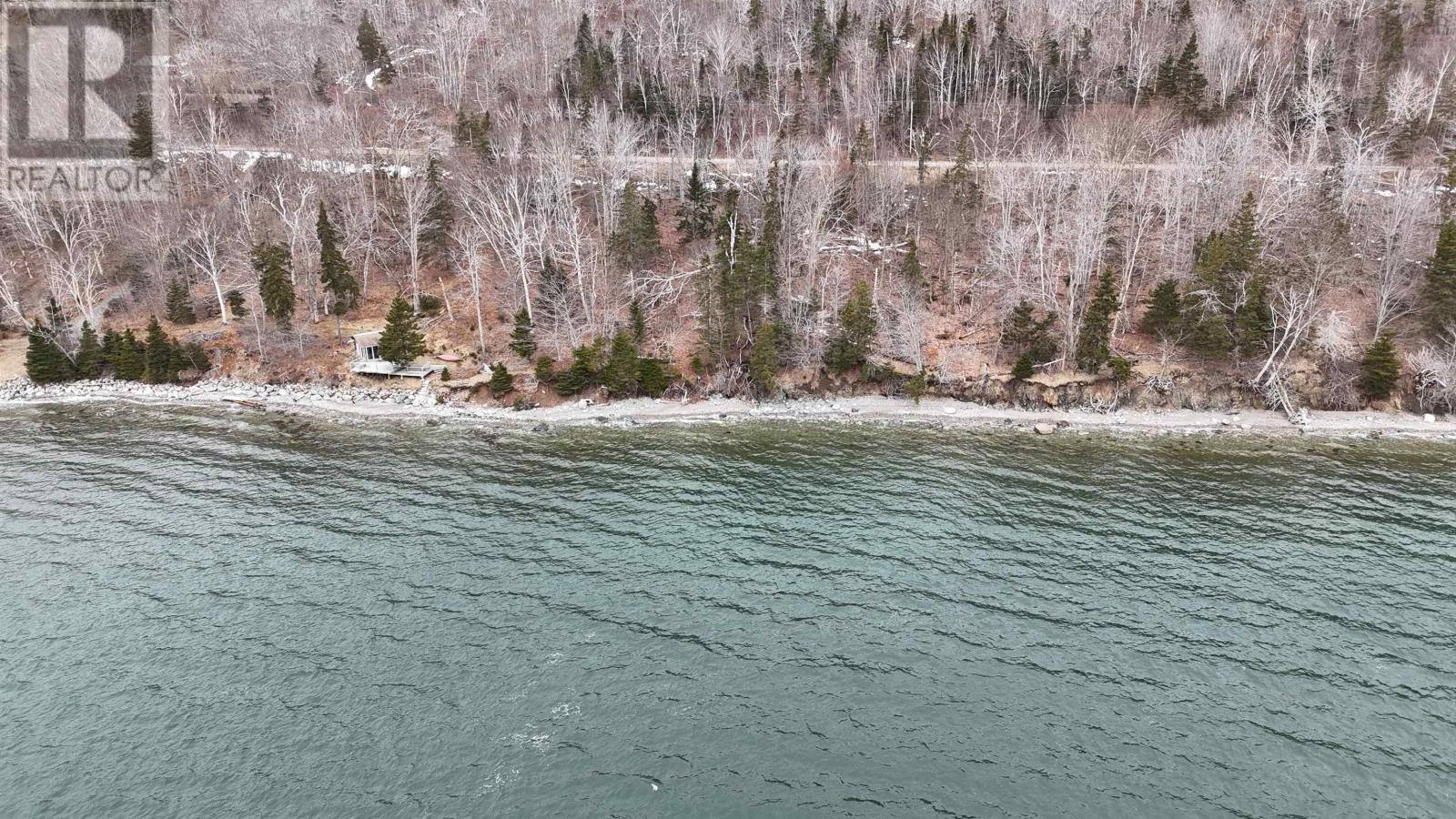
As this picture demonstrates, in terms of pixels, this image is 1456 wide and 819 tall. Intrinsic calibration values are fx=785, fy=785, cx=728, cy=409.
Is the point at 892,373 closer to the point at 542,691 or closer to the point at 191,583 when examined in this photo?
the point at 542,691

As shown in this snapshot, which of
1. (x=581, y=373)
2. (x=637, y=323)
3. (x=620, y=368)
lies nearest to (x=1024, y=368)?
(x=637, y=323)

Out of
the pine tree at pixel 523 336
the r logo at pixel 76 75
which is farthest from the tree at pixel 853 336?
the r logo at pixel 76 75

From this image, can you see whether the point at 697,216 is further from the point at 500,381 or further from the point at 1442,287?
the point at 1442,287

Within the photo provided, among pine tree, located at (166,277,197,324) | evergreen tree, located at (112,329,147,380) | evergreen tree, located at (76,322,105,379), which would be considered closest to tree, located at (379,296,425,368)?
evergreen tree, located at (112,329,147,380)

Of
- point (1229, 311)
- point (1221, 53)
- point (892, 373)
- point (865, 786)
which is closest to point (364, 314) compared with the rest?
point (892, 373)

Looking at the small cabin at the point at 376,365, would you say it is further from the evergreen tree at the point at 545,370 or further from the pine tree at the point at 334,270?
the evergreen tree at the point at 545,370

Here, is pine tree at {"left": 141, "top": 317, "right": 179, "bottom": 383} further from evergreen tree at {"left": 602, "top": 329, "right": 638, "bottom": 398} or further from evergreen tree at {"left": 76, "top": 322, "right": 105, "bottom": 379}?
evergreen tree at {"left": 602, "top": 329, "right": 638, "bottom": 398}

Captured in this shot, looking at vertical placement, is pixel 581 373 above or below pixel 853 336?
below
